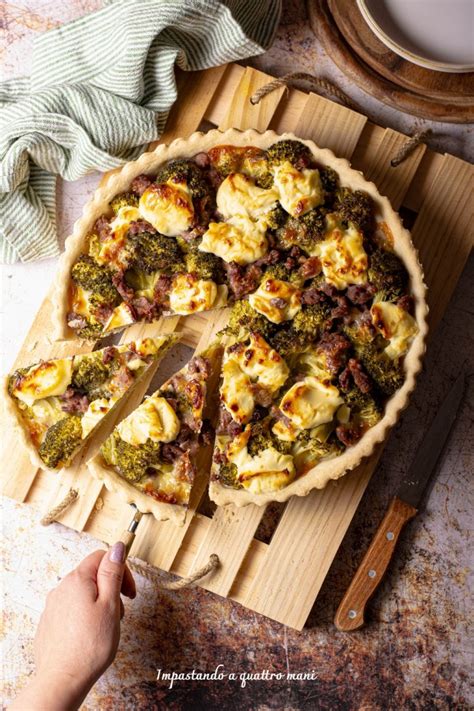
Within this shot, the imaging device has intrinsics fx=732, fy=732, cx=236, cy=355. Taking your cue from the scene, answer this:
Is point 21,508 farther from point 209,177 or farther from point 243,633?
point 209,177

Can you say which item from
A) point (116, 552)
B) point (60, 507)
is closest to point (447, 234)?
point (116, 552)

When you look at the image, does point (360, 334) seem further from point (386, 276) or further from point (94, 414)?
point (94, 414)

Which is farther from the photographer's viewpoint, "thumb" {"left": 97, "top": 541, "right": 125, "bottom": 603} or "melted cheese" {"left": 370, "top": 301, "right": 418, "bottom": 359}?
"thumb" {"left": 97, "top": 541, "right": 125, "bottom": 603}

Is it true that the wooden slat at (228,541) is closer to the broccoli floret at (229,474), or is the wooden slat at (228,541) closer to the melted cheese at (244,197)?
the broccoli floret at (229,474)

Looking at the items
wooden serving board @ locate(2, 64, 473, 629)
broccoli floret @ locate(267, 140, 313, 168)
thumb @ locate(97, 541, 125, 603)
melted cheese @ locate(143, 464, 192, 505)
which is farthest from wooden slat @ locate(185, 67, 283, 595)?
broccoli floret @ locate(267, 140, 313, 168)

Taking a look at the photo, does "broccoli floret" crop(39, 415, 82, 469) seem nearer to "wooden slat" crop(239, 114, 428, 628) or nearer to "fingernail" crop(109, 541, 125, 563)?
"fingernail" crop(109, 541, 125, 563)

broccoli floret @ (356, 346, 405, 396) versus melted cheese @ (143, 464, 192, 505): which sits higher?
broccoli floret @ (356, 346, 405, 396)

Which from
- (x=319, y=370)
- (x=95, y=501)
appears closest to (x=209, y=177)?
(x=319, y=370)
